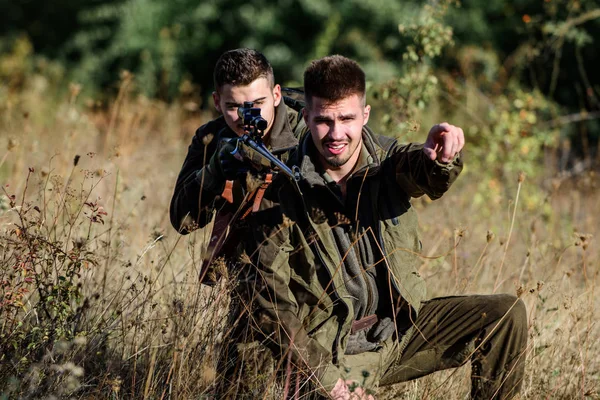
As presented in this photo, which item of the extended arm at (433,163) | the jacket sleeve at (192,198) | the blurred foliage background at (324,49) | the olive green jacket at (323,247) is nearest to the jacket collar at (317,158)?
the olive green jacket at (323,247)

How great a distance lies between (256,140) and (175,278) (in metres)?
1.47

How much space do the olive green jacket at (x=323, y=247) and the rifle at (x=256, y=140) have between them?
0.14 meters

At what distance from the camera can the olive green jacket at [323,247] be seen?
3.14 meters

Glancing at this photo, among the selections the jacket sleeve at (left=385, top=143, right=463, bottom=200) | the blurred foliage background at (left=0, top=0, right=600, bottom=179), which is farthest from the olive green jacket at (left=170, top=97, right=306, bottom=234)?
the blurred foliage background at (left=0, top=0, right=600, bottom=179)

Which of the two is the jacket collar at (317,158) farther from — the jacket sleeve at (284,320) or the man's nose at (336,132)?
the jacket sleeve at (284,320)

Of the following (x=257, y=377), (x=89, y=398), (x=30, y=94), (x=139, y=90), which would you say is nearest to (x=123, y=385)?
(x=89, y=398)

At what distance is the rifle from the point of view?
3.03 metres

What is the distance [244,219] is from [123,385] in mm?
934

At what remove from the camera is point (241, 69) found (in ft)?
11.8

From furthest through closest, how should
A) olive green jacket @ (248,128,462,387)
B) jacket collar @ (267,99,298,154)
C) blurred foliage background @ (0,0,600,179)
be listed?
blurred foliage background @ (0,0,600,179), jacket collar @ (267,99,298,154), olive green jacket @ (248,128,462,387)

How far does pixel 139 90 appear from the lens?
41.2ft

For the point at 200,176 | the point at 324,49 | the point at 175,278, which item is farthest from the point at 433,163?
the point at 324,49

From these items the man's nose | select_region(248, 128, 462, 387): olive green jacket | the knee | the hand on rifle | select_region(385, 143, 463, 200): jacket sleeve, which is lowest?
the knee

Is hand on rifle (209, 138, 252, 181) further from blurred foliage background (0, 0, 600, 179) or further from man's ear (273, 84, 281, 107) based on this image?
blurred foliage background (0, 0, 600, 179)
